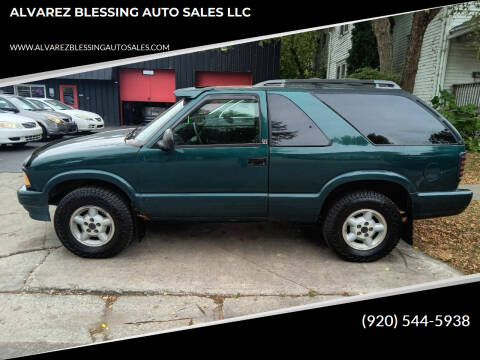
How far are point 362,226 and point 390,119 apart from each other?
3.71 ft

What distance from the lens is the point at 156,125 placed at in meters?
3.82

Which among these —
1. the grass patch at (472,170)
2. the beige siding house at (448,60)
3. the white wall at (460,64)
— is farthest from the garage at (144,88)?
the grass patch at (472,170)

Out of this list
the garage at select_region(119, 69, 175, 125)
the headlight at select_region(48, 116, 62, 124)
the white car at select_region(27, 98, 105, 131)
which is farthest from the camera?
the garage at select_region(119, 69, 175, 125)

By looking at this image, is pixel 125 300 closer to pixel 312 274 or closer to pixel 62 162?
pixel 62 162

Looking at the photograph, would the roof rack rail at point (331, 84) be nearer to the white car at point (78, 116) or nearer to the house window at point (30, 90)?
the white car at point (78, 116)

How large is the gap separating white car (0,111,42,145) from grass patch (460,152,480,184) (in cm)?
1119

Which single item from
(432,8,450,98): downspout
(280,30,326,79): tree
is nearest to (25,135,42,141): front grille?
(432,8,450,98): downspout

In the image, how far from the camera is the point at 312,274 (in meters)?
3.47

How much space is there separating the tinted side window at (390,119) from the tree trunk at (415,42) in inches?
251

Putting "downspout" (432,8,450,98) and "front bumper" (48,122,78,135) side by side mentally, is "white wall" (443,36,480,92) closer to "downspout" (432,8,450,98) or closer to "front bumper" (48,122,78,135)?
"downspout" (432,8,450,98)

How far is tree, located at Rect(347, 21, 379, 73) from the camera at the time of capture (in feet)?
48.7

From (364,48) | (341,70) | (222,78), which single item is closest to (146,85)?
(222,78)

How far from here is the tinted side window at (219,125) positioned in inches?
139

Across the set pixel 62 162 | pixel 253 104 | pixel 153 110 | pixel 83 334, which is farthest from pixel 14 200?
pixel 153 110
